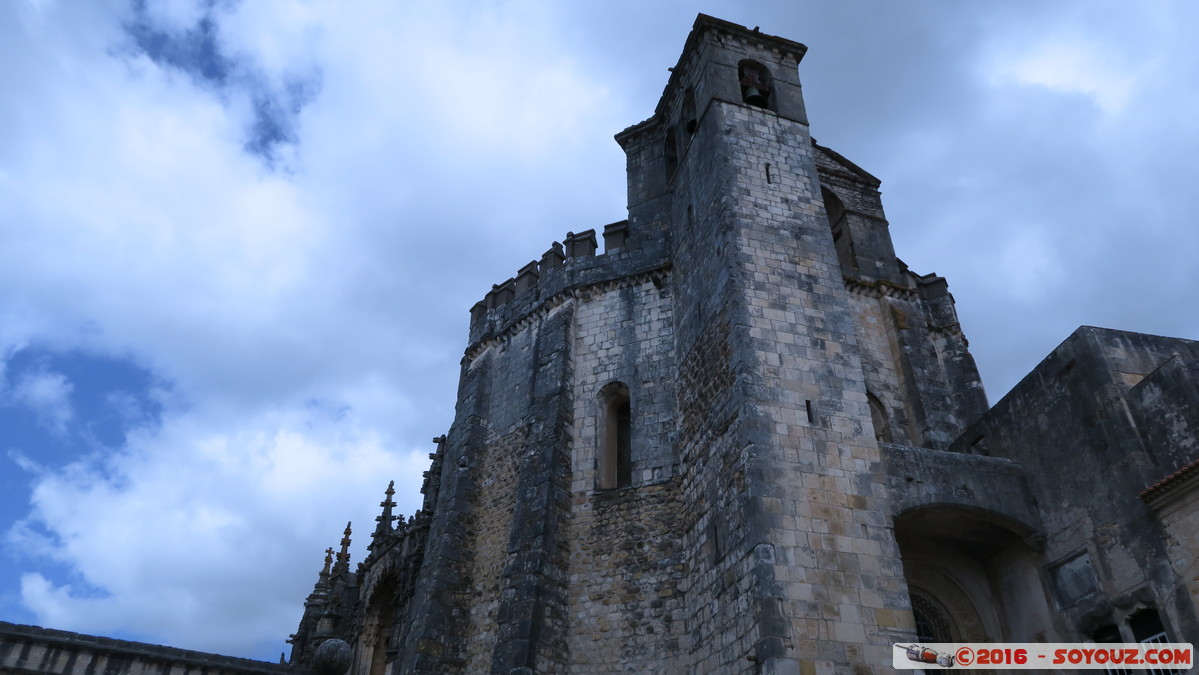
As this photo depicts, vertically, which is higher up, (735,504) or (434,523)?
(434,523)

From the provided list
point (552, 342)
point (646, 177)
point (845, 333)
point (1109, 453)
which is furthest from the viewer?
point (646, 177)

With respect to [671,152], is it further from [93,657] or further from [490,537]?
[93,657]

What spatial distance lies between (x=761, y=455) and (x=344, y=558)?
12.8 meters

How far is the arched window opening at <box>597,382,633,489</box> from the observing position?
14.5 m

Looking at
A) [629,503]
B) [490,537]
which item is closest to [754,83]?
[629,503]

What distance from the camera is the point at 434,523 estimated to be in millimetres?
16172

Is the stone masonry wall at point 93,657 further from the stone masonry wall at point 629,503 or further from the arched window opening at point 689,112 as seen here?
the arched window opening at point 689,112

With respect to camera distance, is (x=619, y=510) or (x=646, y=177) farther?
(x=646, y=177)

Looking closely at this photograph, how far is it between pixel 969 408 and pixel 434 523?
1038 centimetres

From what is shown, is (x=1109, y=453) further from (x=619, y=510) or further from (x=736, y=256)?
(x=619, y=510)

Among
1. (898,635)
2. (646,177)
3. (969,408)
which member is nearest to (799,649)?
(898,635)

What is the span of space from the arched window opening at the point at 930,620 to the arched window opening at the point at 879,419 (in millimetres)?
2911

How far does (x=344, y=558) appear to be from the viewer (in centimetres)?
1961

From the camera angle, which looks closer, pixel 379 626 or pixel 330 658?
pixel 330 658
